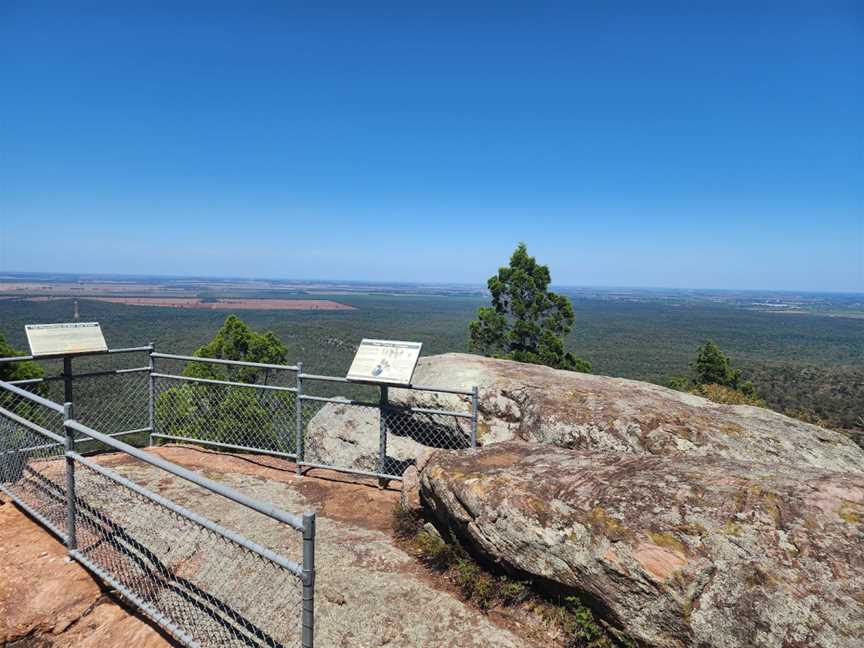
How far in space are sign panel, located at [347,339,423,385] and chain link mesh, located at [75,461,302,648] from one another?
256 centimetres

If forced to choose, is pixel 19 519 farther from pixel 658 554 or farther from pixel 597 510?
pixel 658 554

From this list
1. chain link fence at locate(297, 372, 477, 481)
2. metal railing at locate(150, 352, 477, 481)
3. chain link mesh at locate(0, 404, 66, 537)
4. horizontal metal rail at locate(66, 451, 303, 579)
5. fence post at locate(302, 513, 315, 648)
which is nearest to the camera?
fence post at locate(302, 513, 315, 648)

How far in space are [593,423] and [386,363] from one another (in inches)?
116

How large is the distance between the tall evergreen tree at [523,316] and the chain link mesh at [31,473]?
15.4 metres

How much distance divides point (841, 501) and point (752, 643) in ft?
4.38

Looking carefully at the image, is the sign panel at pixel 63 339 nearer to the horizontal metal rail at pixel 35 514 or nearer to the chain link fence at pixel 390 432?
the horizontal metal rail at pixel 35 514

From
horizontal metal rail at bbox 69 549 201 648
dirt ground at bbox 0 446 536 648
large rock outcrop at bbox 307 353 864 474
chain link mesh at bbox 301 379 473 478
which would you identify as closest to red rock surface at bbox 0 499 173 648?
dirt ground at bbox 0 446 536 648

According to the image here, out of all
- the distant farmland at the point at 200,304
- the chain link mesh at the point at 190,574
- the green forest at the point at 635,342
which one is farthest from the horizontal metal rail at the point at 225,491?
the distant farmland at the point at 200,304

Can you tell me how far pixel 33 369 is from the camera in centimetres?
1898

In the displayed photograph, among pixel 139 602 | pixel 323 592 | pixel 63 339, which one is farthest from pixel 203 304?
pixel 323 592

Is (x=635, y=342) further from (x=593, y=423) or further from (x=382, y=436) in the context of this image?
(x=382, y=436)

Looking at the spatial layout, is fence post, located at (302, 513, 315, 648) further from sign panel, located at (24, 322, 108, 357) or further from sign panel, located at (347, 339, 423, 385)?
sign panel, located at (24, 322, 108, 357)

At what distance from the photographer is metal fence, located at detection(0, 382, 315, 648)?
142 inches

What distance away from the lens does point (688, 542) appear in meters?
3.70
